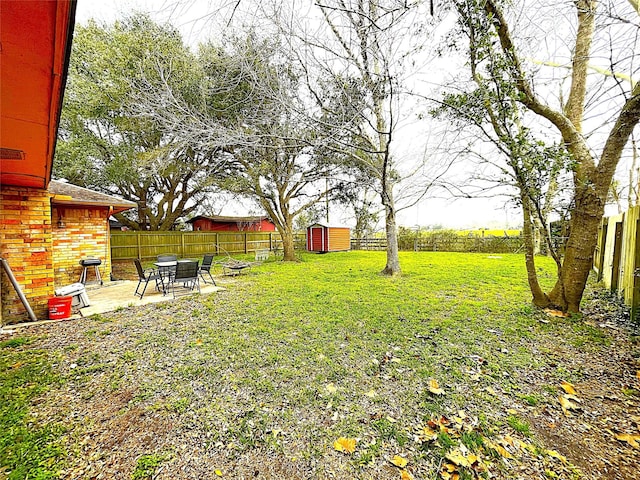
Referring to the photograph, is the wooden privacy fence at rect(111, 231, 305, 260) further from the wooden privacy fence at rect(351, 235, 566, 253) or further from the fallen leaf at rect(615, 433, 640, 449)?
the fallen leaf at rect(615, 433, 640, 449)

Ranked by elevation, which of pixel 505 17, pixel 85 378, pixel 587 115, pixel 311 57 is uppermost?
pixel 311 57

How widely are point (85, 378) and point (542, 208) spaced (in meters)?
6.27

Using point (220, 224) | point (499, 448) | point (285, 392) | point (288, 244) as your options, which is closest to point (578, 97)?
point (499, 448)

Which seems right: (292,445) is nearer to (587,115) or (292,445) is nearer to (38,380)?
(38,380)

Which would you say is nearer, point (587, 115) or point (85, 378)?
point (85, 378)

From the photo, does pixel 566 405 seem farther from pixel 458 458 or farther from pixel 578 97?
pixel 578 97

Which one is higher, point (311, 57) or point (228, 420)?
point (311, 57)

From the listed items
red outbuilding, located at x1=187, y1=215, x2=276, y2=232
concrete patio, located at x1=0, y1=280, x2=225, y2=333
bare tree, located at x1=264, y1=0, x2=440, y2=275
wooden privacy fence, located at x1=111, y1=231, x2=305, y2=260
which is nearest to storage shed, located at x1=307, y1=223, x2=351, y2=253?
wooden privacy fence, located at x1=111, y1=231, x2=305, y2=260

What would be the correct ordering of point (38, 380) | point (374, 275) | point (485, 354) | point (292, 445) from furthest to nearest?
point (374, 275), point (485, 354), point (38, 380), point (292, 445)

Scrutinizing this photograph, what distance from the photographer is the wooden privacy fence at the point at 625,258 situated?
364 centimetres

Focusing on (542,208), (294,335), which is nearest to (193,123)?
(294,335)

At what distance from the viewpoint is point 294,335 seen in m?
3.85

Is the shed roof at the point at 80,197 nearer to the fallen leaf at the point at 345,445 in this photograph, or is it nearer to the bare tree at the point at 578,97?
the fallen leaf at the point at 345,445

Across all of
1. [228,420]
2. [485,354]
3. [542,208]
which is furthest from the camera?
[542,208]
